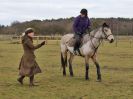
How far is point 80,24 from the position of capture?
15.9 m

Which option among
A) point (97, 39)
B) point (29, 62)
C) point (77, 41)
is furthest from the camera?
point (77, 41)

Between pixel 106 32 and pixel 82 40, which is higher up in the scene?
pixel 106 32

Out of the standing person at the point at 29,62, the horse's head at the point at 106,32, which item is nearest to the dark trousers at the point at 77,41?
the horse's head at the point at 106,32

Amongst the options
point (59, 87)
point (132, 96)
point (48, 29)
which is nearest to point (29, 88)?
point (59, 87)

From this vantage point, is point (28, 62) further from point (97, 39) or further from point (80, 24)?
point (80, 24)

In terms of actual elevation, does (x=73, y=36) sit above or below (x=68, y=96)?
above

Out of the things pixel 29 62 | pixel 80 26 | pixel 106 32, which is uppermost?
pixel 80 26

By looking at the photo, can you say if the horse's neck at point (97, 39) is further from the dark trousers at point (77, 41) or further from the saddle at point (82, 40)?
the dark trousers at point (77, 41)

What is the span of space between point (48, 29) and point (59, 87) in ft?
315

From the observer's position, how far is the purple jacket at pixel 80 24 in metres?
15.8

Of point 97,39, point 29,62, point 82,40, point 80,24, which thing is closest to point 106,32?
point 97,39

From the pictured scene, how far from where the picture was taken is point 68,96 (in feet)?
37.0

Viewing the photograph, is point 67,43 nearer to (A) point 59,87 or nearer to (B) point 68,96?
(A) point 59,87

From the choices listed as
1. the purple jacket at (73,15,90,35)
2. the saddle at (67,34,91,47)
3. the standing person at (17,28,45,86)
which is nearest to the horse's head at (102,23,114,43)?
the saddle at (67,34,91,47)
